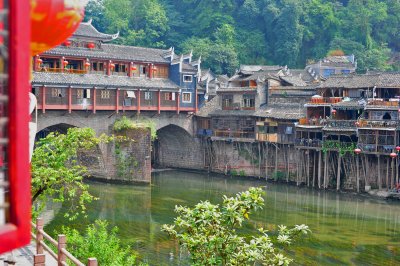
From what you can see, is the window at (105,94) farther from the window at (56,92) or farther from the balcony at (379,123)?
the balcony at (379,123)

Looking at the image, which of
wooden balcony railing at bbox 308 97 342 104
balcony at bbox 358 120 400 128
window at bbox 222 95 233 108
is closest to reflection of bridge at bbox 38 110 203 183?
window at bbox 222 95 233 108

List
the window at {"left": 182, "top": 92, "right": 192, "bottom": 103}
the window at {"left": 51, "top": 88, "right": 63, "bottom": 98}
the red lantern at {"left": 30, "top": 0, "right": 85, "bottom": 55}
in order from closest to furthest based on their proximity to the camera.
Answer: the red lantern at {"left": 30, "top": 0, "right": 85, "bottom": 55} → the window at {"left": 51, "top": 88, "right": 63, "bottom": 98} → the window at {"left": 182, "top": 92, "right": 192, "bottom": 103}

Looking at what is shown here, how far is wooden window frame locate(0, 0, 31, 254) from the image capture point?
2820mm

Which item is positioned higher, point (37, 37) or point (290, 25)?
point (290, 25)

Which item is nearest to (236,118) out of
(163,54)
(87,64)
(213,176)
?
(213,176)

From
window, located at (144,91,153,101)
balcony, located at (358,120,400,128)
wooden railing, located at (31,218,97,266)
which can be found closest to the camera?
wooden railing, located at (31,218,97,266)

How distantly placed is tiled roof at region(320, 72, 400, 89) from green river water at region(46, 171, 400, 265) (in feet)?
25.9

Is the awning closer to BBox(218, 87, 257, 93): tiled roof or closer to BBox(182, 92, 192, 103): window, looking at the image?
BBox(182, 92, 192, 103): window

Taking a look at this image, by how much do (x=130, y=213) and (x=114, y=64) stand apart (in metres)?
16.8

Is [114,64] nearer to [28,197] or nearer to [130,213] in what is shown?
[130,213]

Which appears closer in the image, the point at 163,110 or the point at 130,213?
the point at 130,213

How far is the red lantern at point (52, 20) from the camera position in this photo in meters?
3.47

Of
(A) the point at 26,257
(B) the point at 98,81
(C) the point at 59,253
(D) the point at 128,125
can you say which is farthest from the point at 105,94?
(C) the point at 59,253

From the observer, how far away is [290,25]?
241 ft
